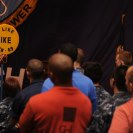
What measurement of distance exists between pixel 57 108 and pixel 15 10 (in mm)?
3941

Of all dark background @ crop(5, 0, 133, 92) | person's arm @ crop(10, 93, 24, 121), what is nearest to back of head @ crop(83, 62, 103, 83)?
person's arm @ crop(10, 93, 24, 121)

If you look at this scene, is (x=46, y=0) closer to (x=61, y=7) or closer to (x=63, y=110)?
(x=61, y=7)

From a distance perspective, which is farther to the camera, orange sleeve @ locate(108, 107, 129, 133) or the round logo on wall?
the round logo on wall

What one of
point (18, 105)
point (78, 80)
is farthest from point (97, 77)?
point (18, 105)

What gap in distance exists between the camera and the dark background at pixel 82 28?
707 cm

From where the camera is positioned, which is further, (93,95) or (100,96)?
(100,96)

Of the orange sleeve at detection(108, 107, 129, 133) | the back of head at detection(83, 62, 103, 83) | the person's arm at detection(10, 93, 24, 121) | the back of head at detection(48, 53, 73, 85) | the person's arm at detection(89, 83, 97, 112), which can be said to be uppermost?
the back of head at detection(48, 53, 73, 85)

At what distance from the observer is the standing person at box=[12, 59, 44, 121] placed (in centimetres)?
407

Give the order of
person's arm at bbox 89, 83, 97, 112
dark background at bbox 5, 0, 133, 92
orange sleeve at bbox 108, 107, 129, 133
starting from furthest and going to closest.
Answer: dark background at bbox 5, 0, 133, 92, person's arm at bbox 89, 83, 97, 112, orange sleeve at bbox 108, 107, 129, 133

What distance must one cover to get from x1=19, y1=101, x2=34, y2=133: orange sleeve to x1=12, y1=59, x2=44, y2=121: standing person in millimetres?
817

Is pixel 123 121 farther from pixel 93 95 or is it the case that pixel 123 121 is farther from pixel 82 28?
pixel 82 28

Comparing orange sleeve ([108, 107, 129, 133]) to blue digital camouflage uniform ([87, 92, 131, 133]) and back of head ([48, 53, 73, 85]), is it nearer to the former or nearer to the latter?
back of head ([48, 53, 73, 85])

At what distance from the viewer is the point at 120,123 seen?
10.0ft

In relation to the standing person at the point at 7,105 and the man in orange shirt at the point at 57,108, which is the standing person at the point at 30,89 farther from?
the man in orange shirt at the point at 57,108
